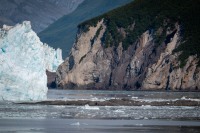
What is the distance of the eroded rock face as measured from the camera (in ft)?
563

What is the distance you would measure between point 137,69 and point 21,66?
102m

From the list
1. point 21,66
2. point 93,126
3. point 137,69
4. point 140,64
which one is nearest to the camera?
point 93,126

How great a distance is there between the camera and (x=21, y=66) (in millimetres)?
86750

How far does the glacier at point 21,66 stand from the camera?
8456cm

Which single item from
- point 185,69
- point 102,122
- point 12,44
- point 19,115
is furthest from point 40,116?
point 185,69

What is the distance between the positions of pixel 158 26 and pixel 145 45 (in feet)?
21.4

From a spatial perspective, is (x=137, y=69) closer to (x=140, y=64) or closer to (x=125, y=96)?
(x=140, y=64)

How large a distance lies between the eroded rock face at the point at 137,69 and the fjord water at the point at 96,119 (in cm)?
8663

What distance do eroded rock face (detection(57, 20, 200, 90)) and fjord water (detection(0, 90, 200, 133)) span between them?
8663 cm

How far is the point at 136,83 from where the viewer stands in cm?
18338

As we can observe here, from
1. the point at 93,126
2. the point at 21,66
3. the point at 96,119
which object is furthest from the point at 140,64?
the point at 93,126

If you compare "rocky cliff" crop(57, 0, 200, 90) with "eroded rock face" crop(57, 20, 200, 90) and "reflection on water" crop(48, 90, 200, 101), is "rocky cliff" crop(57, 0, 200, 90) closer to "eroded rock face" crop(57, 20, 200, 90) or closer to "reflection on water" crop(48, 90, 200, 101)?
"eroded rock face" crop(57, 20, 200, 90)

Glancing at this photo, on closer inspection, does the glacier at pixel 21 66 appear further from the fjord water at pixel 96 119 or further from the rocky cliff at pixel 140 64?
the rocky cliff at pixel 140 64

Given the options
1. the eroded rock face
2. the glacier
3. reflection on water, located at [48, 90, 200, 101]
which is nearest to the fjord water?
the glacier
